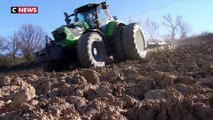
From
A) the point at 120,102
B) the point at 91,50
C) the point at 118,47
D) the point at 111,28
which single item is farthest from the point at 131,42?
the point at 120,102

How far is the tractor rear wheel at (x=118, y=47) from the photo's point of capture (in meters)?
11.4

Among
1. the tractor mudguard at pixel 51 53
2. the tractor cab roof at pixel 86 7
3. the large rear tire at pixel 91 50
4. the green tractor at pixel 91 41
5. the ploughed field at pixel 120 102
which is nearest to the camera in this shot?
the ploughed field at pixel 120 102

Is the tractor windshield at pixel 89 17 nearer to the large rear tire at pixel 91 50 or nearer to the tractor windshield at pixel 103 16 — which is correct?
the tractor windshield at pixel 103 16

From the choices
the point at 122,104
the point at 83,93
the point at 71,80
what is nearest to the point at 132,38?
the point at 71,80

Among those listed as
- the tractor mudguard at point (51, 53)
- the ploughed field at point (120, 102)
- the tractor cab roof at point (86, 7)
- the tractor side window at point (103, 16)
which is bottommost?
the ploughed field at point (120, 102)

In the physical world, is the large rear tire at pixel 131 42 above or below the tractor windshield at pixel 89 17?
below

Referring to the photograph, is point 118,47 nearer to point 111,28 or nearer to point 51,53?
point 111,28

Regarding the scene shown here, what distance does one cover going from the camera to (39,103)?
457 cm

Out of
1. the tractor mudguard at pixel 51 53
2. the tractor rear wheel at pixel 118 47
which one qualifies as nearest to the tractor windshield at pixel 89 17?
the tractor rear wheel at pixel 118 47

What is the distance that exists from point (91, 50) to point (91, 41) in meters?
0.32

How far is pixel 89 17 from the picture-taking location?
1148 cm

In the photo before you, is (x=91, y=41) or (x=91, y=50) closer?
(x=91, y=41)

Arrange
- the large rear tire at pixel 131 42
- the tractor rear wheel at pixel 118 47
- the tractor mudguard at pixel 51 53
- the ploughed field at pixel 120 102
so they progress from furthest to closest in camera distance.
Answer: the tractor rear wheel at pixel 118 47 < the large rear tire at pixel 131 42 < the tractor mudguard at pixel 51 53 < the ploughed field at pixel 120 102

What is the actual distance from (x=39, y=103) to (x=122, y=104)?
0.94 meters
